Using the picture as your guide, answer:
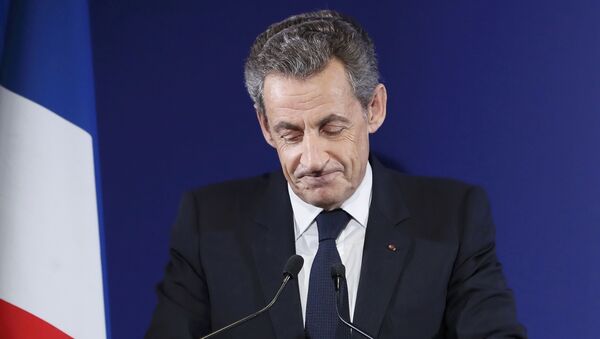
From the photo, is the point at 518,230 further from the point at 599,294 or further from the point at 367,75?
the point at 367,75

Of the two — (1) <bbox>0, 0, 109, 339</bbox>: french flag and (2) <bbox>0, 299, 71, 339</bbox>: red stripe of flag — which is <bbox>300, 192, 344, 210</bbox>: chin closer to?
(1) <bbox>0, 0, 109, 339</bbox>: french flag

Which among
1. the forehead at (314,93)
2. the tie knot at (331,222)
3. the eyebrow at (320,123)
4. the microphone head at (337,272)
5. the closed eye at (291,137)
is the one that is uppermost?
the forehead at (314,93)

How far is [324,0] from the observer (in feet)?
9.25

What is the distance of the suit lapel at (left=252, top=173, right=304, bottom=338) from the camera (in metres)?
2.08

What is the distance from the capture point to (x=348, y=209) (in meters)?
2.18

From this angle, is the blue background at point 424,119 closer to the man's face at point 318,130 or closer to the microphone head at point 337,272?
the man's face at point 318,130

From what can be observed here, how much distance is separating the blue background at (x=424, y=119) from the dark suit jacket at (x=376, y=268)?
398 mm

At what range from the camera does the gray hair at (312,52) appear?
2039 mm

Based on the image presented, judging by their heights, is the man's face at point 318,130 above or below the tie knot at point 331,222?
above

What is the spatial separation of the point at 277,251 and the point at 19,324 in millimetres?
607

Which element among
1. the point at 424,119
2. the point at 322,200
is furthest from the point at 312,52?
the point at 424,119

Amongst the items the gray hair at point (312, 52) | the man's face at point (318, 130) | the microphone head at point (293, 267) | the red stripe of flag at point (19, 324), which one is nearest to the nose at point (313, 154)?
the man's face at point (318, 130)

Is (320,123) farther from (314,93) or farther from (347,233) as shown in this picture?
(347,233)

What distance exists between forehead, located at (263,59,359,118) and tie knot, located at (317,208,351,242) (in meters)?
0.25
